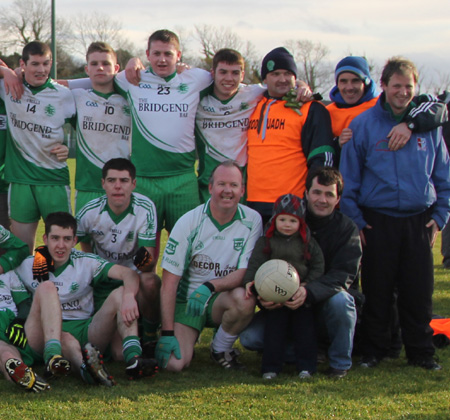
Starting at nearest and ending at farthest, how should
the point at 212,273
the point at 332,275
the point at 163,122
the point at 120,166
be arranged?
the point at 332,275
the point at 212,273
the point at 120,166
the point at 163,122

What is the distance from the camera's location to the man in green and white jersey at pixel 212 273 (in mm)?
4570

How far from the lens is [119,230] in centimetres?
512

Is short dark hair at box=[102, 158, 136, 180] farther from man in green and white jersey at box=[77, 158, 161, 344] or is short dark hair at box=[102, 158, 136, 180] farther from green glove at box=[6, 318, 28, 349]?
green glove at box=[6, 318, 28, 349]

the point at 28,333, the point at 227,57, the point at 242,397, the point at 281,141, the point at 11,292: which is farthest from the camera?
the point at 227,57

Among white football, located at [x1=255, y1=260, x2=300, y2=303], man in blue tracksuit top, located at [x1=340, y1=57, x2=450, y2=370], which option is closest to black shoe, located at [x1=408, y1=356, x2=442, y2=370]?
man in blue tracksuit top, located at [x1=340, y1=57, x2=450, y2=370]

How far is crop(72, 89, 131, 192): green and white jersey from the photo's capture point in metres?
5.82

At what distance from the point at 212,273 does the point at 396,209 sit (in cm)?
141

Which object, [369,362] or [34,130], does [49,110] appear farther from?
[369,362]

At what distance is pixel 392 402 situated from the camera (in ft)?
12.7

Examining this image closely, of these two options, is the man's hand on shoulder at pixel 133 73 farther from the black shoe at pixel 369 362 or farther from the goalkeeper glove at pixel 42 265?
the black shoe at pixel 369 362

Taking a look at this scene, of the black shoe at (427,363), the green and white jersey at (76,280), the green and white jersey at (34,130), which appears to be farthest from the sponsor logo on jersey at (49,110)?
the black shoe at (427,363)

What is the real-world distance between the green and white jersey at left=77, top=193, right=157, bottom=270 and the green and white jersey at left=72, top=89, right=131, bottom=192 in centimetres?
75

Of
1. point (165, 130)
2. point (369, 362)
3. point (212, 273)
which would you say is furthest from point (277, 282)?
point (165, 130)

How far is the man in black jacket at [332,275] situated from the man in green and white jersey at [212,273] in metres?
0.22
